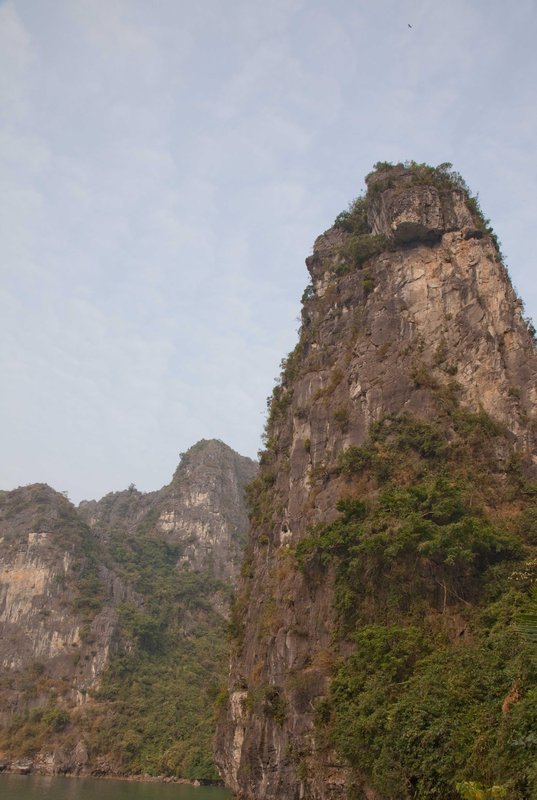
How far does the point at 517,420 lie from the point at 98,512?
263 feet

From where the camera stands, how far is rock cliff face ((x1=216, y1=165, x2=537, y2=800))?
17.9 meters

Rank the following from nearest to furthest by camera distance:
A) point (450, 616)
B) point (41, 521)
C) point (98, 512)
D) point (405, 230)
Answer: point (450, 616) → point (405, 230) → point (41, 521) → point (98, 512)

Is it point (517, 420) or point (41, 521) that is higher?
point (41, 521)

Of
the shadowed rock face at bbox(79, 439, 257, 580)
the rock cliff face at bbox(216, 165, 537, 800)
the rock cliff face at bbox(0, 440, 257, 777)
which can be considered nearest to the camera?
the rock cliff face at bbox(216, 165, 537, 800)

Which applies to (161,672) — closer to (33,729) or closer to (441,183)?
(33,729)

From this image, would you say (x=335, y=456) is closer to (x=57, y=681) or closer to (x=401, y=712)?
(x=401, y=712)

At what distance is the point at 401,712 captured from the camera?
13.6m

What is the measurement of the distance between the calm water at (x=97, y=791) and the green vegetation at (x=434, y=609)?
41.3 ft

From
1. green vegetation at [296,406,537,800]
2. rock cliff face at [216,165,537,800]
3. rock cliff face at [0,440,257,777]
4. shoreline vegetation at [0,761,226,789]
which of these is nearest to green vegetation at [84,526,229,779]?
rock cliff face at [0,440,257,777]

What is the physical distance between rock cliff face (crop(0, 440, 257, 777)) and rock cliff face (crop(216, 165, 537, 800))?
2434 centimetres

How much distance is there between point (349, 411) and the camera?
80.1ft

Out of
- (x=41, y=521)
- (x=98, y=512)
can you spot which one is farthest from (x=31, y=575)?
(x=98, y=512)

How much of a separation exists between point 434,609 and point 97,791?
23.3m

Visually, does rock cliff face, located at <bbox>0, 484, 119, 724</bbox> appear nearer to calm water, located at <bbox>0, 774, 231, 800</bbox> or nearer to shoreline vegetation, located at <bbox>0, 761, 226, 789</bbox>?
shoreline vegetation, located at <bbox>0, 761, 226, 789</bbox>
